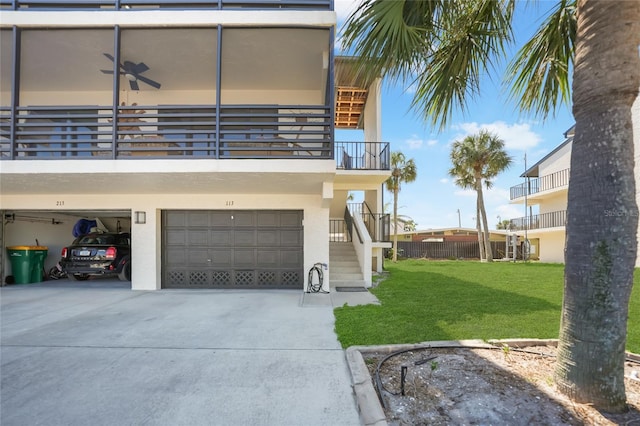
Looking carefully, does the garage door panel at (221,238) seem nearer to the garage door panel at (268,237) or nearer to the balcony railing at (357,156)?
the garage door panel at (268,237)

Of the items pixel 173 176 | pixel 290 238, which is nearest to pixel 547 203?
pixel 290 238

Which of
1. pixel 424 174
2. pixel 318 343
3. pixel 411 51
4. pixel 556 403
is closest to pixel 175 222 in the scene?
pixel 318 343

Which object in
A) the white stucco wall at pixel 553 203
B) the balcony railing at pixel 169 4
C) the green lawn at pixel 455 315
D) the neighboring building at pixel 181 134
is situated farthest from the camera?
the white stucco wall at pixel 553 203

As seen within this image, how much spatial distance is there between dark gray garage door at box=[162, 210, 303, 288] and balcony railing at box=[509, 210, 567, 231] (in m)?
19.1

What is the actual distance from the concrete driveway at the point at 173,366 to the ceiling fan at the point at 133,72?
5.53 meters

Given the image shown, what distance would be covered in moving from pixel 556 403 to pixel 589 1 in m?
3.35

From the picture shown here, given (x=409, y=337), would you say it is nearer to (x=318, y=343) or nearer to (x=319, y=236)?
(x=318, y=343)

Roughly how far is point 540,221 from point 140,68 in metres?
25.3

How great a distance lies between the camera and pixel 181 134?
23.1 feet

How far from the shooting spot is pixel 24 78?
26.8 feet

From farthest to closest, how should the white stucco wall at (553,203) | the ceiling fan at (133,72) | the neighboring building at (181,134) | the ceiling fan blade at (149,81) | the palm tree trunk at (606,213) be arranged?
the white stucco wall at (553,203) < the ceiling fan blade at (149,81) < the ceiling fan at (133,72) < the neighboring building at (181,134) < the palm tree trunk at (606,213)

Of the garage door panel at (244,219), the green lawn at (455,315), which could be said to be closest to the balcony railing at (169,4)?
the garage door panel at (244,219)

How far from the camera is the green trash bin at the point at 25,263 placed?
8.91 metres

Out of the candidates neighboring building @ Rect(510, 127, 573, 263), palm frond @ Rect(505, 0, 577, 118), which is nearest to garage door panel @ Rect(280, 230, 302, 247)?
palm frond @ Rect(505, 0, 577, 118)
